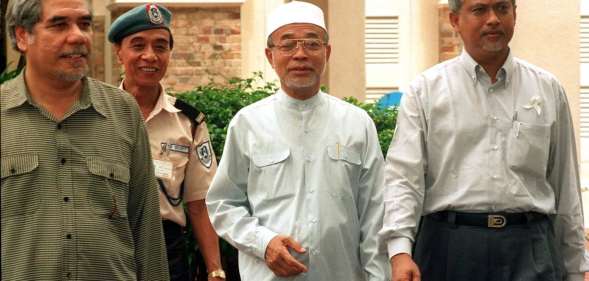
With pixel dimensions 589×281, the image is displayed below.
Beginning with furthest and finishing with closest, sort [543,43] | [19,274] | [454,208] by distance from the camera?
[543,43] → [454,208] → [19,274]

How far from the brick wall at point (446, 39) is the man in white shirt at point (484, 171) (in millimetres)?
17038

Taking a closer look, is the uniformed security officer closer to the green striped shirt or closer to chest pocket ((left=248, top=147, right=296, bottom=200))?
chest pocket ((left=248, top=147, right=296, bottom=200))

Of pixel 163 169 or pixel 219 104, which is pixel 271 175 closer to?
pixel 163 169

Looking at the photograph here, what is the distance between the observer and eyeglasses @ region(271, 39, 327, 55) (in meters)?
6.17

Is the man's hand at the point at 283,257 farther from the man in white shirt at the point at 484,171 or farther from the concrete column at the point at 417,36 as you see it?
the concrete column at the point at 417,36

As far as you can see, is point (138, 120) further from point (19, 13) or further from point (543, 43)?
point (543, 43)

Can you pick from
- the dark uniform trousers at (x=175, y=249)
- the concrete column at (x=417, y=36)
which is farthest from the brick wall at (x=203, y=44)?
the dark uniform trousers at (x=175, y=249)

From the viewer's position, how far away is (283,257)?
5793 mm

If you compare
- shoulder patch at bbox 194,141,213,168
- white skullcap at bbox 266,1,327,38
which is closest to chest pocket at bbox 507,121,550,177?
white skullcap at bbox 266,1,327,38

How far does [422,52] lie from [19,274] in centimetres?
1919

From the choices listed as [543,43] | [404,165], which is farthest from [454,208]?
[543,43]

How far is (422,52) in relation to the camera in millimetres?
23688

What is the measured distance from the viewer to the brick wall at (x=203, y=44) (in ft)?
64.6

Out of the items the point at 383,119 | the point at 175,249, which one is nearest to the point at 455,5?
the point at 175,249
